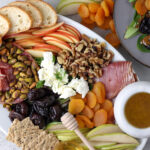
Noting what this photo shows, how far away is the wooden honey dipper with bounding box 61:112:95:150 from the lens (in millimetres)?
1705

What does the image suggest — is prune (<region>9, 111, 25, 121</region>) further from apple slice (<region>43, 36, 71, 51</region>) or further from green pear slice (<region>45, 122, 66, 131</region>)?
apple slice (<region>43, 36, 71, 51</region>)

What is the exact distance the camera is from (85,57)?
1.91 metres

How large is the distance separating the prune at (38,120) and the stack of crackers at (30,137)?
0.07 ft

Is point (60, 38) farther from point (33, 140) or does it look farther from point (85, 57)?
point (33, 140)

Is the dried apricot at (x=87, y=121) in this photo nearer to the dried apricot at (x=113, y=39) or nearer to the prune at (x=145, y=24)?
the dried apricot at (x=113, y=39)

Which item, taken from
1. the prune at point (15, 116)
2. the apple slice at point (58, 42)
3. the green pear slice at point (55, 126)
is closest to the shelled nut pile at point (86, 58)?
the apple slice at point (58, 42)

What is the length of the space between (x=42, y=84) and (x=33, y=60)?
0.60 ft

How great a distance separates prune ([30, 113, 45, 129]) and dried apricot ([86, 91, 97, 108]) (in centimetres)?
34

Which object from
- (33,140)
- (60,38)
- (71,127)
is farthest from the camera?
(60,38)

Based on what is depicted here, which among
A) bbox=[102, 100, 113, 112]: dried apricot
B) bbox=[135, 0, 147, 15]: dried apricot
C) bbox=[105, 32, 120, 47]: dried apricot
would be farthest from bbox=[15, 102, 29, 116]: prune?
bbox=[135, 0, 147, 15]: dried apricot

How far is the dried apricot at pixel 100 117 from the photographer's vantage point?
1870 millimetres

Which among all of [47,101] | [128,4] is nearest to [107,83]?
[47,101]

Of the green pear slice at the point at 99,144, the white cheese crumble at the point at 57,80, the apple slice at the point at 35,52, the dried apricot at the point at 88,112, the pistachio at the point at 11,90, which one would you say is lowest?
the green pear slice at the point at 99,144

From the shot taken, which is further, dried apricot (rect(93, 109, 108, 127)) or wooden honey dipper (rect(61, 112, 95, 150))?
dried apricot (rect(93, 109, 108, 127))
